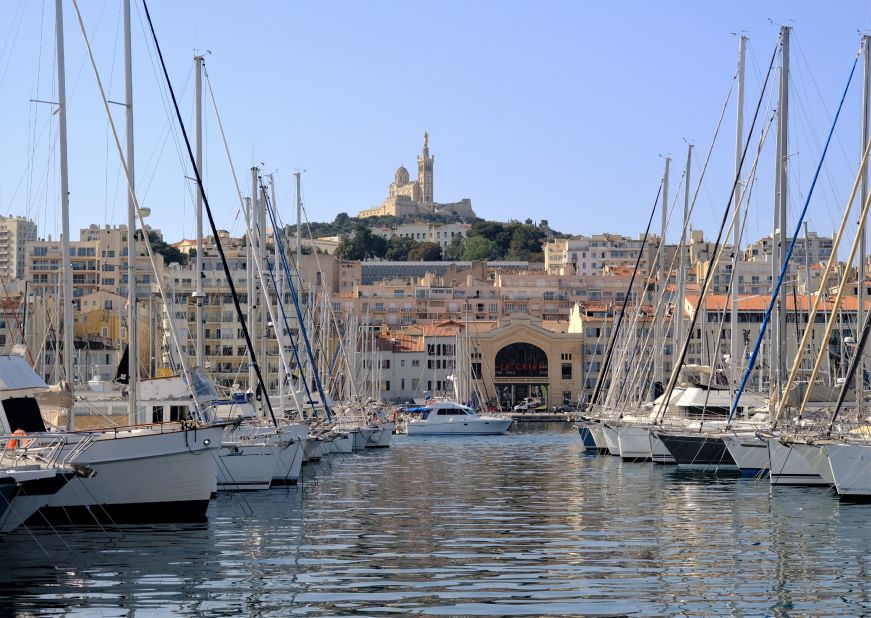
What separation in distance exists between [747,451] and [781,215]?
22.0 feet

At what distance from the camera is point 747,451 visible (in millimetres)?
41250

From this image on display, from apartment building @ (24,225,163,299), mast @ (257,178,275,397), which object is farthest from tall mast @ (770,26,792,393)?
apartment building @ (24,225,163,299)

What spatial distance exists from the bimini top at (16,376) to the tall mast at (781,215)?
1948 cm

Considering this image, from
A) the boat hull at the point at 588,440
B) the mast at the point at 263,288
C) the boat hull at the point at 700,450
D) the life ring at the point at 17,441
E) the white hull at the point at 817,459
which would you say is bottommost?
the boat hull at the point at 588,440

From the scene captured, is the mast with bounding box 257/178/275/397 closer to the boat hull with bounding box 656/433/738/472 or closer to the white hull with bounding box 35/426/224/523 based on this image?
the boat hull with bounding box 656/433/738/472

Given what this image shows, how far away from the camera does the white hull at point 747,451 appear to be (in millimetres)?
41000

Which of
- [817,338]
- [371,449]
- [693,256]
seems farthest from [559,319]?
[371,449]

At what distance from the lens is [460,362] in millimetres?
104188

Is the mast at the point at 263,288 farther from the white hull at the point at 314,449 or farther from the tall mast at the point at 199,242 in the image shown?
the tall mast at the point at 199,242

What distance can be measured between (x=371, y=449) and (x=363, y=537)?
41285 mm

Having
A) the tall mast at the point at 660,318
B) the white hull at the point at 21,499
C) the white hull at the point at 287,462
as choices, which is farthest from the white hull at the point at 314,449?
the white hull at the point at 21,499

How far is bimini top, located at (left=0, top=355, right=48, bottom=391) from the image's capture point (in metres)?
27.9

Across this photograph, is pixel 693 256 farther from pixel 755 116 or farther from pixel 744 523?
pixel 744 523

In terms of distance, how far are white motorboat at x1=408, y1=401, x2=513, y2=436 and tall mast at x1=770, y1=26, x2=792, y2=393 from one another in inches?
1958
